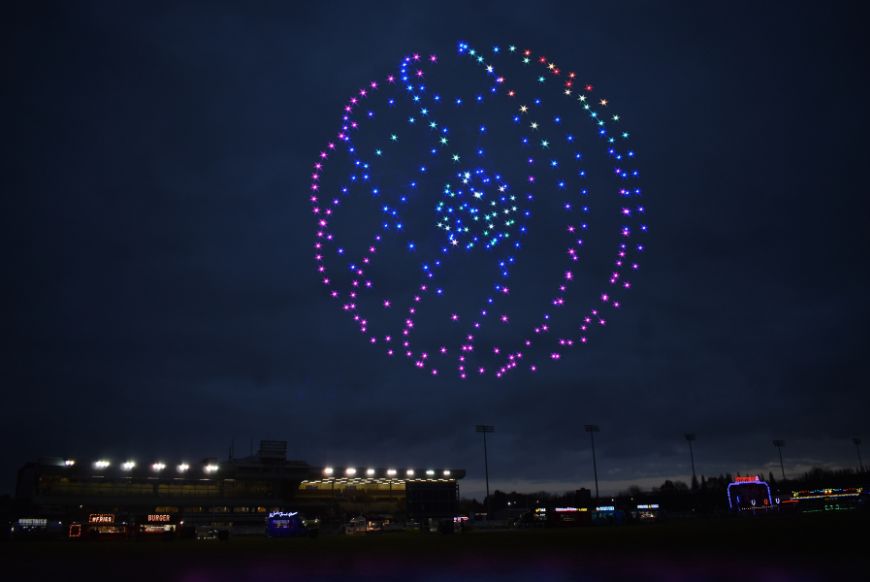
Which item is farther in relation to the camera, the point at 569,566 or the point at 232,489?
the point at 232,489

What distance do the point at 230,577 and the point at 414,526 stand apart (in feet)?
219

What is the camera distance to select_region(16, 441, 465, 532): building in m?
98.1

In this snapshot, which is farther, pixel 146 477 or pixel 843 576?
pixel 146 477

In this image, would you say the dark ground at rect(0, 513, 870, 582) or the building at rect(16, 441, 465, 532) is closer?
the dark ground at rect(0, 513, 870, 582)

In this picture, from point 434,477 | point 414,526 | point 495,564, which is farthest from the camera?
point 434,477

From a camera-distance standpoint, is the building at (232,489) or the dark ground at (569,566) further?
the building at (232,489)

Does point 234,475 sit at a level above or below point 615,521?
above

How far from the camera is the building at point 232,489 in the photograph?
9806cm

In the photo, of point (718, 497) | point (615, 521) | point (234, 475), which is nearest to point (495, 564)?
point (615, 521)

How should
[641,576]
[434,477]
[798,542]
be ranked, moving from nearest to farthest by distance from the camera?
[641,576] → [798,542] → [434,477]


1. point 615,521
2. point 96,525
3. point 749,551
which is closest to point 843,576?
point 749,551

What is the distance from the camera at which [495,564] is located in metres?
19.5

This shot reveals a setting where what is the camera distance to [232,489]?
10769cm

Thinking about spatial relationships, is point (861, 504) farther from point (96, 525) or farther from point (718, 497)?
point (96, 525)
